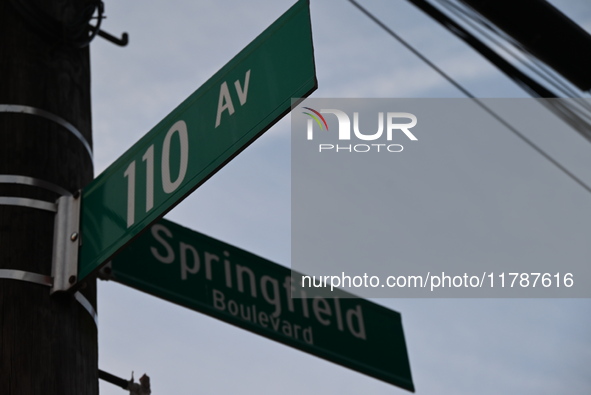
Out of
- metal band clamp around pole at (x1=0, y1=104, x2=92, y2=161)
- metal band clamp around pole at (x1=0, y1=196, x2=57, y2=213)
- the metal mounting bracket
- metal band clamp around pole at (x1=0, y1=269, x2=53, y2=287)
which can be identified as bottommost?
metal band clamp around pole at (x1=0, y1=269, x2=53, y2=287)

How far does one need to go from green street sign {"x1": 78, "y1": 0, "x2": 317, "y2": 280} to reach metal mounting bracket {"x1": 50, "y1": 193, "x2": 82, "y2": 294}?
0.08ft

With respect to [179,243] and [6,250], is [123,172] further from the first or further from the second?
[179,243]

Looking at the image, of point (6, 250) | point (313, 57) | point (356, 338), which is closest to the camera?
point (313, 57)

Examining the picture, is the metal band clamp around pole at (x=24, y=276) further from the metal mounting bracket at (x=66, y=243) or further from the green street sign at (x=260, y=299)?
the green street sign at (x=260, y=299)

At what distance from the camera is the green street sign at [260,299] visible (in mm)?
3160

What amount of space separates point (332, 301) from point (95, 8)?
1.58 meters

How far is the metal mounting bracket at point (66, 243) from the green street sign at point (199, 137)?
0.02 m

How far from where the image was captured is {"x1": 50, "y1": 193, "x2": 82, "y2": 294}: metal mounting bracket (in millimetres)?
2592

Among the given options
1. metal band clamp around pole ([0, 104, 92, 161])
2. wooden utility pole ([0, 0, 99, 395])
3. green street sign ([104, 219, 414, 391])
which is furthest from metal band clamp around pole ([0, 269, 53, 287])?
metal band clamp around pole ([0, 104, 92, 161])

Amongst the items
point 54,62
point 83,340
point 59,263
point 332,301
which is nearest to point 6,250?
point 59,263

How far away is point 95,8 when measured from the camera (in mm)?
3338

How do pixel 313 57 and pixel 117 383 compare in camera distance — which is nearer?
pixel 313 57

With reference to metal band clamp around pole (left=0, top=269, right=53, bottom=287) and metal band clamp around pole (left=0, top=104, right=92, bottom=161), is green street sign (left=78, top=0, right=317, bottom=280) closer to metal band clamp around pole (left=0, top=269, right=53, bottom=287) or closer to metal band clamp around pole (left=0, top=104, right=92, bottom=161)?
metal band clamp around pole (left=0, top=269, right=53, bottom=287)

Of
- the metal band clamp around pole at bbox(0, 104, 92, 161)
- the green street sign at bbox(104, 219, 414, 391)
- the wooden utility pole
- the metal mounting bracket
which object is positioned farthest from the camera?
the green street sign at bbox(104, 219, 414, 391)
